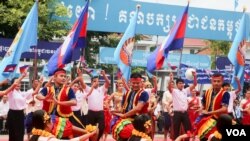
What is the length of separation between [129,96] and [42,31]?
11.5 meters

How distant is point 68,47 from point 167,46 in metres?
2.60

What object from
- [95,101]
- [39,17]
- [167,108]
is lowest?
[167,108]

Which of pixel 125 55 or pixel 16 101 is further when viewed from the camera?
pixel 125 55

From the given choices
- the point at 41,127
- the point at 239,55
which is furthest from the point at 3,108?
the point at 41,127

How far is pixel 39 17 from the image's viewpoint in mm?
21719

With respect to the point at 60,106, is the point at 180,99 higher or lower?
lower

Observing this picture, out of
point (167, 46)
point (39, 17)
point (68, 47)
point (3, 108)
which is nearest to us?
point (68, 47)

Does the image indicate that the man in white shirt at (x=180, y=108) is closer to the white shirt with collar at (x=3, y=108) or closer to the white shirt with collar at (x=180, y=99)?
the white shirt with collar at (x=180, y=99)

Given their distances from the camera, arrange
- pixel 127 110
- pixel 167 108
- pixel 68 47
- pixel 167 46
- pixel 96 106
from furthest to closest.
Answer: pixel 167 108, pixel 96 106, pixel 167 46, pixel 68 47, pixel 127 110

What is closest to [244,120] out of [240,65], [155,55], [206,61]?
[240,65]

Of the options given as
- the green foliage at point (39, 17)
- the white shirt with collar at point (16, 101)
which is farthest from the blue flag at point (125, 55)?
the green foliage at point (39, 17)

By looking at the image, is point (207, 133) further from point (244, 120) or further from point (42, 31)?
point (42, 31)

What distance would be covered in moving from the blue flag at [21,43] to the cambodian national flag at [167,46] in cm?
294

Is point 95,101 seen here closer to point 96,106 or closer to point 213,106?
point 96,106
